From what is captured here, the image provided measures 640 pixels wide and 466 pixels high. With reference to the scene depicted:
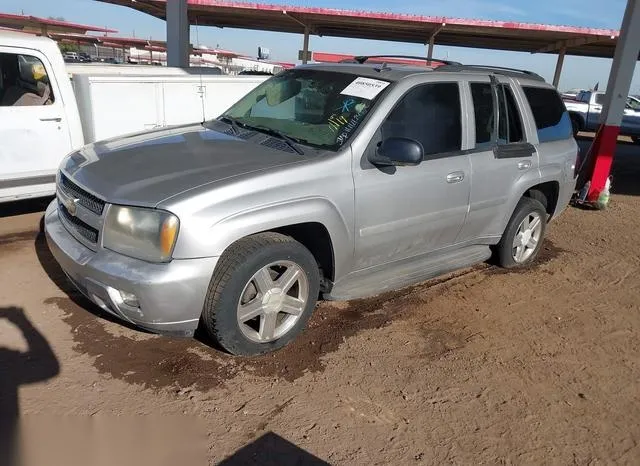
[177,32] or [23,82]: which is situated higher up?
[177,32]

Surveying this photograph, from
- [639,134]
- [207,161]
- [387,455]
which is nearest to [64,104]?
[207,161]

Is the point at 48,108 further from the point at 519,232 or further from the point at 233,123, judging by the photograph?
the point at 519,232

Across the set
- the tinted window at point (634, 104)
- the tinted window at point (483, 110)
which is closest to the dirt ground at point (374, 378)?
the tinted window at point (483, 110)

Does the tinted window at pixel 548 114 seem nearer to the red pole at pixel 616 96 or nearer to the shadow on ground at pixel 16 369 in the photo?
the red pole at pixel 616 96

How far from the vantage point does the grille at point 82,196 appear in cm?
313

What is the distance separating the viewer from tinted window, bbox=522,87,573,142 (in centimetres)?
504

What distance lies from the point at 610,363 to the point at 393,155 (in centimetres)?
212

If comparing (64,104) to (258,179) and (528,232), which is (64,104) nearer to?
(258,179)

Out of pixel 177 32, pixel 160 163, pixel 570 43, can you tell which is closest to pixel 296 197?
pixel 160 163

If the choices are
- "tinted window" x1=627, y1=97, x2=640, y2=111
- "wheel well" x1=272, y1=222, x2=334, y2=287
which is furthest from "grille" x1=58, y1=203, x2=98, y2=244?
"tinted window" x1=627, y1=97, x2=640, y2=111

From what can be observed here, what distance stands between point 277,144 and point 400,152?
84 centimetres

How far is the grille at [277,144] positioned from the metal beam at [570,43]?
20068mm

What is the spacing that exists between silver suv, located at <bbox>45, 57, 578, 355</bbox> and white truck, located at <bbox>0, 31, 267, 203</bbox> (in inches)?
76.2

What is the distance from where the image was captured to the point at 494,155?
4.48 m
